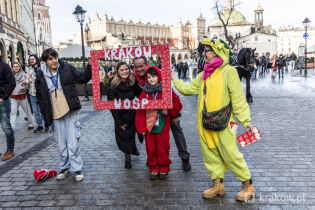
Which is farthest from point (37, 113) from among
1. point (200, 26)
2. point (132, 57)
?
point (200, 26)

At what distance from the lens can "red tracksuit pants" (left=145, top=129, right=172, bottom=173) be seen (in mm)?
4430

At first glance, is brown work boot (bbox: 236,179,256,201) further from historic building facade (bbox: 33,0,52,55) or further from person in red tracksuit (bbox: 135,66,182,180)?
historic building facade (bbox: 33,0,52,55)

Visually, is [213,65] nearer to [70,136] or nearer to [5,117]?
[70,136]

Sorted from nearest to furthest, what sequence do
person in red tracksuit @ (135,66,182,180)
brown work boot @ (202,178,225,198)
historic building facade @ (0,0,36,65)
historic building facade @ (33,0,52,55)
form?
brown work boot @ (202,178,225,198) < person in red tracksuit @ (135,66,182,180) < historic building facade @ (0,0,36,65) < historic building facade @ (33,0,52,55)

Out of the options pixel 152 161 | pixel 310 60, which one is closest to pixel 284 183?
→ pixel 152 161

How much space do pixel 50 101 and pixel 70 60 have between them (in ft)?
46.6

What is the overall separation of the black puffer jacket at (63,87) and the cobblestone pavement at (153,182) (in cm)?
104

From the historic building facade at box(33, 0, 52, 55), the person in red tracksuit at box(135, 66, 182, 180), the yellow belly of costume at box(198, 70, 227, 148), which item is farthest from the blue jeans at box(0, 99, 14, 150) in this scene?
the historic building facade at box(33, 0, 52, 55)

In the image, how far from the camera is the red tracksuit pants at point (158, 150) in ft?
14.5

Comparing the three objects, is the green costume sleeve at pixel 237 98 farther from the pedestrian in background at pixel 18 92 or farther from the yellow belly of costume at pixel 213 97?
the pedestrian in background at pixel 18 92

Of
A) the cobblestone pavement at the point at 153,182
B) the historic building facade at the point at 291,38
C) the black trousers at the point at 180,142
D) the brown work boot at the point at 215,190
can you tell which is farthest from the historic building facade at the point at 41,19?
the historic building facade at the point at 291,38

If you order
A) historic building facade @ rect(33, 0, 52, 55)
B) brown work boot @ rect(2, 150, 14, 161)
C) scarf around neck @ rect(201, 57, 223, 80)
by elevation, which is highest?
historic building facade @ rect(33, 0, 52, 55)

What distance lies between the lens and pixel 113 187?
420 cm

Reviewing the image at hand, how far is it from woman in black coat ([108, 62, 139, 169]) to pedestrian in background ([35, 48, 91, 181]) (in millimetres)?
418
